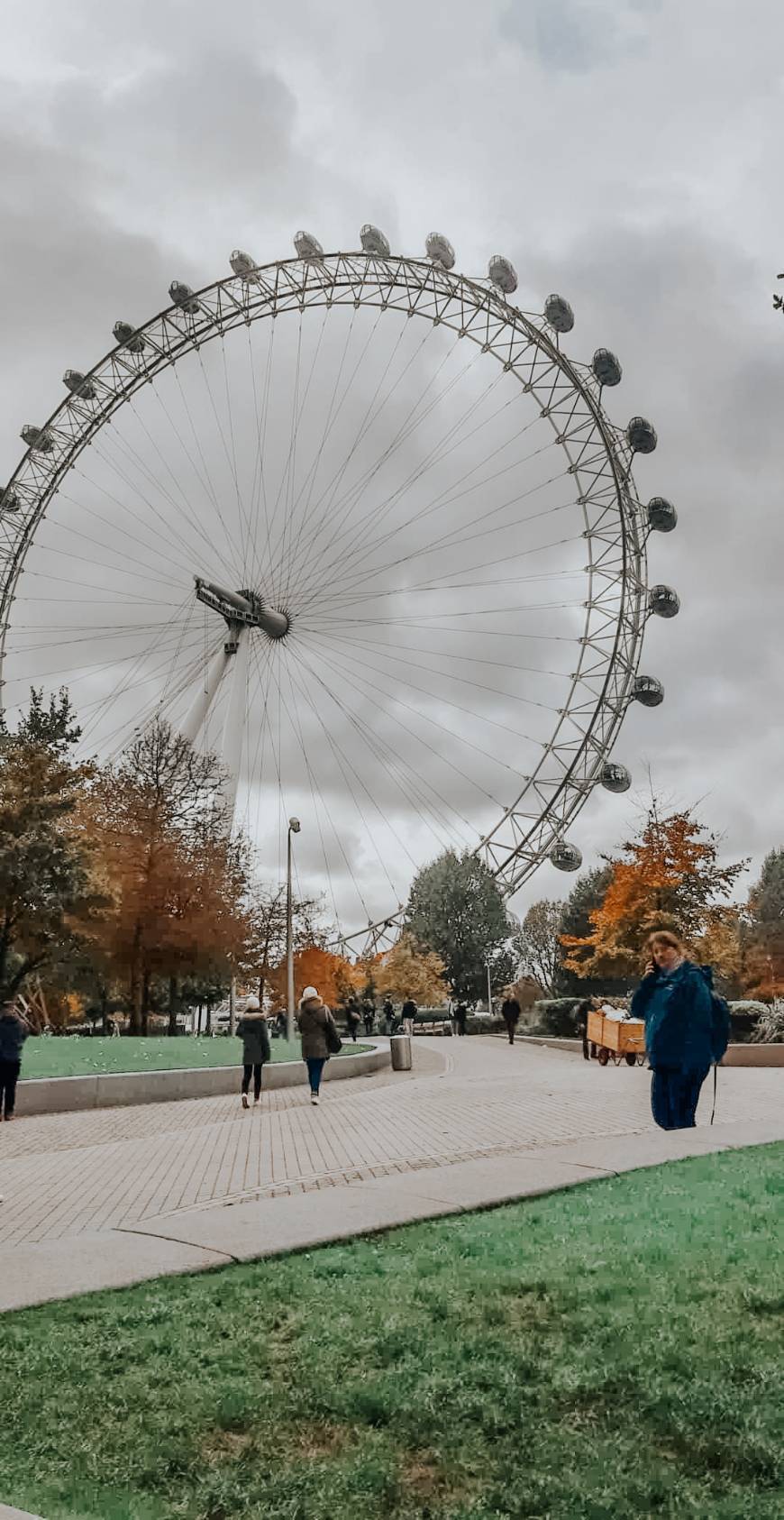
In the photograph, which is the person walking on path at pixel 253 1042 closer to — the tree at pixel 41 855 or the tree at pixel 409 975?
the tree at pixel 41 855

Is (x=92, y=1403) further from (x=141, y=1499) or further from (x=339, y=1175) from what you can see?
(x=339, y=1175)

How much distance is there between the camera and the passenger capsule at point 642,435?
44.3 m

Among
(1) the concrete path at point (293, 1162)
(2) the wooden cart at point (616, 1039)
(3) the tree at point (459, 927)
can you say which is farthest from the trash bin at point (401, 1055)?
(3) the tree at point (459, 927)

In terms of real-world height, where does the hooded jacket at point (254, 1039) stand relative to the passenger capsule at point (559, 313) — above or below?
below

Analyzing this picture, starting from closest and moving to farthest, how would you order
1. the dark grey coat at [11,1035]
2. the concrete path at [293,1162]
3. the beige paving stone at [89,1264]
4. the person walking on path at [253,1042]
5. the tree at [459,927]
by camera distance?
1. the beige paving stone at [89,1264]
2. the concrete path at [293,1162]
3. the dark grey coat at [11,1035]
4. the person walking on path at [253,1042]
5. the tree at [459,927]

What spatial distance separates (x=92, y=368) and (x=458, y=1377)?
5022 cm

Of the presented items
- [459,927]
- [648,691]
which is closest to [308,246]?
[648,691]

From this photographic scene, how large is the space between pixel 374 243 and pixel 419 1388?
44200 mm

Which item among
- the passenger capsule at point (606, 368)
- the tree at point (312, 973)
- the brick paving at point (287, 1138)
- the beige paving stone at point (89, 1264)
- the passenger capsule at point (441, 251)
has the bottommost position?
the brick paving at point (287, 1138)

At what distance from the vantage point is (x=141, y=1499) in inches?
158

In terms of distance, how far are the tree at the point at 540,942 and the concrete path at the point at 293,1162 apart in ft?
300

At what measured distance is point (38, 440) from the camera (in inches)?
2005

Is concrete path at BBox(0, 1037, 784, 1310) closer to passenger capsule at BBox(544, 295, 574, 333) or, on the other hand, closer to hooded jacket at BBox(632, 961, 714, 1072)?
hooded jacket at BBox(632, 961, 714, 1072)

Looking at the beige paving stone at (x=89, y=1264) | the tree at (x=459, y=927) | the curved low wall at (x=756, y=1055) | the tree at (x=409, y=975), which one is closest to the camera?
the beige paving stone at (x=89, y=1264)
